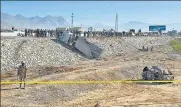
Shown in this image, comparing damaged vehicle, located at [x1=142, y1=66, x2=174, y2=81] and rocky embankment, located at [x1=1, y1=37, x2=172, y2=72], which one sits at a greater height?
rocky embankment, located at [x1=1, y1=37, x2=172, y2=72]

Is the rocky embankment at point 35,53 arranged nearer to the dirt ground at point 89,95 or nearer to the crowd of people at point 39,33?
the dirt ground at point 89,95

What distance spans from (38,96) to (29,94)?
0.70 metres

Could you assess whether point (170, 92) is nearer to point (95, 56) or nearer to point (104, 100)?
point (104, 100)

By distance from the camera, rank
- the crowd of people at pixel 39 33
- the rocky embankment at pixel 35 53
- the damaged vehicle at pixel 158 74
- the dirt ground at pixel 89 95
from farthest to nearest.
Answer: the crowd of people at pixel 39 33 < the rocky embankment at pixel 35 53 < the damaged vehicle at pixel 158 74 < the dirt ground at pixel 89 95

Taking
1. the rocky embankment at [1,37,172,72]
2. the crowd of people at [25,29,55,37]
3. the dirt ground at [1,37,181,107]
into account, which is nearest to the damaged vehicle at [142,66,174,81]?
the dirt ground at [1,37,181,107]

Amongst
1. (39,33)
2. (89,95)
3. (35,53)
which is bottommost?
(89,95)

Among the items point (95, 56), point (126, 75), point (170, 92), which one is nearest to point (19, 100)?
point (170, 92)

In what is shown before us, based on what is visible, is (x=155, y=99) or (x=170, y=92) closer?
(x=155, y=99)

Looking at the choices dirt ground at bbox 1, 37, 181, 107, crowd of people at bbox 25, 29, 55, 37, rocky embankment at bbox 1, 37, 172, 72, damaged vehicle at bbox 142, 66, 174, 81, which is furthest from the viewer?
crowd of people at bbox 25, 29, 55, 37

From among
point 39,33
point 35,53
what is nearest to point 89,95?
point 35,53

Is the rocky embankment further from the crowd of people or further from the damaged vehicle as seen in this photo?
the damaged vehicle

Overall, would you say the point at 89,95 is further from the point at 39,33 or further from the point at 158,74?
the point at 39,33

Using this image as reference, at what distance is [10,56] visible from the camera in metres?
38.8

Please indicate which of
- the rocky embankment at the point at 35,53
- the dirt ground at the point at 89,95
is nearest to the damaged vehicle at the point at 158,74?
the dirt ground at the point at 89,95
